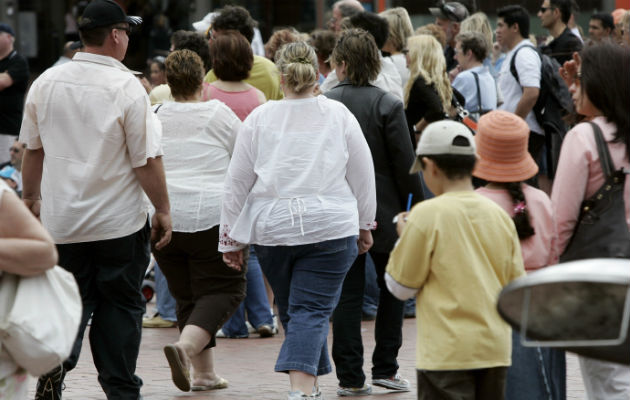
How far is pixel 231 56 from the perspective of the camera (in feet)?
24.2

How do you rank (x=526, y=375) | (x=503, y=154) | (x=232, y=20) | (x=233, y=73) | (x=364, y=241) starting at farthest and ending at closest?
(x=232, y=20), (x=233, y=73), (x=364, y=241), (x=503, y=154), (x=526, y=375)

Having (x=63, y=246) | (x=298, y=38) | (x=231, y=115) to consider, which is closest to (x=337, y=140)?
(x=231, y=115)

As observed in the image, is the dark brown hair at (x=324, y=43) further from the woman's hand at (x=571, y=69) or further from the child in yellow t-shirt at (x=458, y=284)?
the child in yellow t-shirt at (x=458, y=284)

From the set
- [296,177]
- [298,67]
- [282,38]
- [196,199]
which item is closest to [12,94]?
[282,38]

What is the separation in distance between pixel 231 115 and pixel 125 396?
1768 millimetres

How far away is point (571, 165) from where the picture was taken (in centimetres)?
466

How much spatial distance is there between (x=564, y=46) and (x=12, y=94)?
5907 mm

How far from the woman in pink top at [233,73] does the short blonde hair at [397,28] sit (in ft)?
6.14

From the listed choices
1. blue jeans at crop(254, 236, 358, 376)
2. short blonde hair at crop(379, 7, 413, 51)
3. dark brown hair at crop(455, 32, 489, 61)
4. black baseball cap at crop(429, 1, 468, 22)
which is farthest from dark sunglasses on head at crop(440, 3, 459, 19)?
blue jeans at crop(254, 236, 358, 376)

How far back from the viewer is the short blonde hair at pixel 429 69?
27.7ft

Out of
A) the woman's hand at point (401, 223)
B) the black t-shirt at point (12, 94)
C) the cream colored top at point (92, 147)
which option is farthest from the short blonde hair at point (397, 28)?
the black t-shirt at point (12, 94)

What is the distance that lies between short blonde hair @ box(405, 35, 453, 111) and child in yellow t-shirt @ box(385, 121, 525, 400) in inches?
163

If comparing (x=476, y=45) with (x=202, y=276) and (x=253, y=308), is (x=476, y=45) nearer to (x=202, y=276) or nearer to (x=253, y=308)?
(x=253, y=308)

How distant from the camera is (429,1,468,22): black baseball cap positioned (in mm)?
12422
